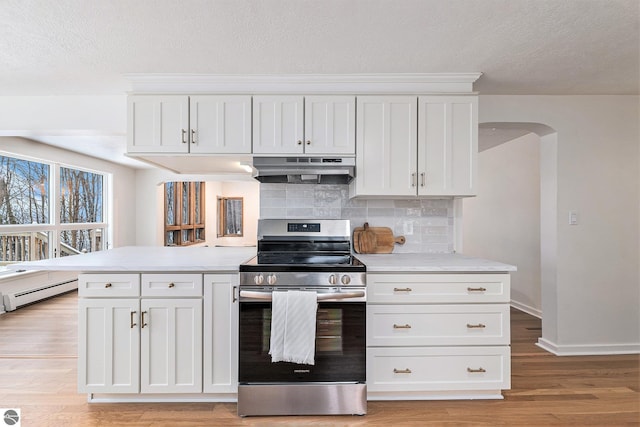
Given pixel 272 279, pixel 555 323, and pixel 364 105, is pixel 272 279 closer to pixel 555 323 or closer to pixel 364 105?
pixel 364 105

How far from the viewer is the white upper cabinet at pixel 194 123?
2564 millimetres

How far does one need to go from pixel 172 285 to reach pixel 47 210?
4637mm

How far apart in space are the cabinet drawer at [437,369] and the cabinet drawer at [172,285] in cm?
115

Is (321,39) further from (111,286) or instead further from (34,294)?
(34,294)

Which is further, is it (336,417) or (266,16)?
(336,417)

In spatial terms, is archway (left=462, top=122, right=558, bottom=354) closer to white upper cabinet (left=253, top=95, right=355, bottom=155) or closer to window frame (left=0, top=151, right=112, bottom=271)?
white upper cabinet (left=253, top=95, right=355, bottom=155)

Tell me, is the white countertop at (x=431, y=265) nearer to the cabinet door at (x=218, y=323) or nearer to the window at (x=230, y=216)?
the cabinet door at (x=218, y=323)

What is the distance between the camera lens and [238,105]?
258cm

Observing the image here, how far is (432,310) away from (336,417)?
2.84 ft

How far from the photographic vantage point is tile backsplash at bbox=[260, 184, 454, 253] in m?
2.95

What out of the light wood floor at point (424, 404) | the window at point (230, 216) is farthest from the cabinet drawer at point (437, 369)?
the window at point (230, 216)

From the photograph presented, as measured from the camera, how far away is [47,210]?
5.49 meters

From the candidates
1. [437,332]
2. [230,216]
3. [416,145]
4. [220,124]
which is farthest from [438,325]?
[230,216]

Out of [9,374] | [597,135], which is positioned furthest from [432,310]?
[9,374]
